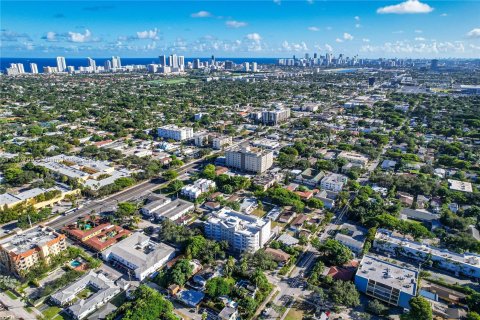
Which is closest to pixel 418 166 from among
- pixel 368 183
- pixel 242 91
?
pixel 368 183

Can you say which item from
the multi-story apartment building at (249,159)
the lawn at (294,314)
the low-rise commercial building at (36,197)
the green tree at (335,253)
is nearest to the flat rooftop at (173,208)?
the low-rise commercial building at (36,197)

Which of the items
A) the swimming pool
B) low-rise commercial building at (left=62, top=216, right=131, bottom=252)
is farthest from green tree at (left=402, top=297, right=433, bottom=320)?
the swimming pool

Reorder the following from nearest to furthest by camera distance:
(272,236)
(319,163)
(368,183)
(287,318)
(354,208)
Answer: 1. (287,318)
2. (272,236)
3. (354,208)
4. (368,183)
5. (319,163)

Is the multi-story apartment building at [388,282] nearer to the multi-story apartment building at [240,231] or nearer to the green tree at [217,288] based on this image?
the multi-story apartment building at [240,231]

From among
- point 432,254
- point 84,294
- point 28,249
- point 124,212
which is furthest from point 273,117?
point 84,294

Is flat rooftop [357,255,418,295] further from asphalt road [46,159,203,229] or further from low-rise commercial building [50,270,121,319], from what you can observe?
asphalt road [46,159,203,229]

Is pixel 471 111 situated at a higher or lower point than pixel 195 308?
higher

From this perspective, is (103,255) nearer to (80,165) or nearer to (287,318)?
(287,318)

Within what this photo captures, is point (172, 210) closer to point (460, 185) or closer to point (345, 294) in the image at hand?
point (345, 294)
